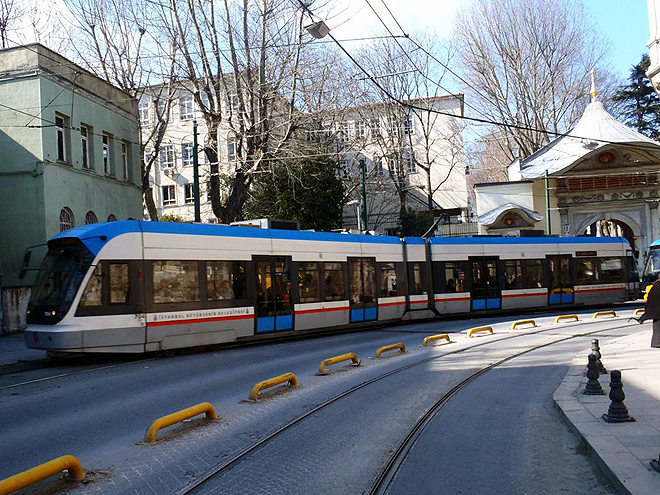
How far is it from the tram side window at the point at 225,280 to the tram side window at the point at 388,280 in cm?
600

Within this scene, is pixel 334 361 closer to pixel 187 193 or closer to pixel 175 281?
pixel 175 281

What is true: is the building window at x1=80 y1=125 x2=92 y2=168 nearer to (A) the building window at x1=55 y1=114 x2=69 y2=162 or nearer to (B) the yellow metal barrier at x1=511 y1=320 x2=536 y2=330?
(A) the building window at x1=55 y1=114 x2=69 y2=162

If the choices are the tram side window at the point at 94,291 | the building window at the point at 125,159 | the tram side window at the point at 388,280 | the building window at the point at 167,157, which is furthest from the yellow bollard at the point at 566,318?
the building window at the point at 167,157

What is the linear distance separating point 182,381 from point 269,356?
3520 mm

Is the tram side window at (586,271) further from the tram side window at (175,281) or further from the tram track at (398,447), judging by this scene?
the tram side window at (175,281)

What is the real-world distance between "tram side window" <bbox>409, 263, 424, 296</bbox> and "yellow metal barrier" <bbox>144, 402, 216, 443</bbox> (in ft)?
48.1

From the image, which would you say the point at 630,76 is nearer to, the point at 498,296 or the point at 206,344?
the point at 498,296

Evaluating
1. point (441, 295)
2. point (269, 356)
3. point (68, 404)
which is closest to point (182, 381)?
point (68, 404)

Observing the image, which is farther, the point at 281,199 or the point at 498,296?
the point at 281,199

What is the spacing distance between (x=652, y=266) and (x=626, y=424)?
26751 millimetres

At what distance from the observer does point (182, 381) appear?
36.6ft

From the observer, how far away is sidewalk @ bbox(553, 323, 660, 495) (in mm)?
5219

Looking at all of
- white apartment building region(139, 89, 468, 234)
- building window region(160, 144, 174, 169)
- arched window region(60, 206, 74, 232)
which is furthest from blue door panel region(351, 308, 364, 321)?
building window region(160, 144, 174, 169)

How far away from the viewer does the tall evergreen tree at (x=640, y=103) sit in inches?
2032
